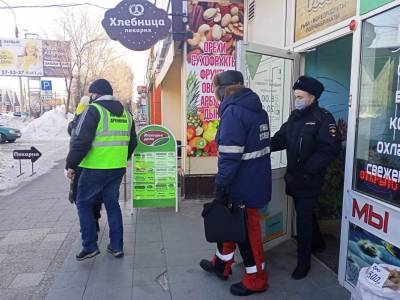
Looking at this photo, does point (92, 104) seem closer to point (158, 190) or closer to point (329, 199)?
point (158, 190)

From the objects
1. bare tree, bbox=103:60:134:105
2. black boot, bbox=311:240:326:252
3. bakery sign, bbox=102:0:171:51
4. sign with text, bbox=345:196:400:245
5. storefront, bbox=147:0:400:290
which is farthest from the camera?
bare tree, bbox=103:60:134:105

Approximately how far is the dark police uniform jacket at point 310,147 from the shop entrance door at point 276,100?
53 centimetres

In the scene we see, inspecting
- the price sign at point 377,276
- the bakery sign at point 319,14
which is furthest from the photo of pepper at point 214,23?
the price sign at point 377,276

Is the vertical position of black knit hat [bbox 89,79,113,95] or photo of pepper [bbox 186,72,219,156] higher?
black knit hat [bbox 89,79,113,95]

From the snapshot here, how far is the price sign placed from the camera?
2137 millimetres

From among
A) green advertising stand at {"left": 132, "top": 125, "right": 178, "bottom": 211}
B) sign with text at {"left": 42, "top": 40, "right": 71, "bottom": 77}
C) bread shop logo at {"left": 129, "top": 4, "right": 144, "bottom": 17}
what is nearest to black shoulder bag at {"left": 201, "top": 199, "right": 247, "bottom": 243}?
green advertising stand at {"left": 132, "top": 125, "right": 178, "bottom": 211}

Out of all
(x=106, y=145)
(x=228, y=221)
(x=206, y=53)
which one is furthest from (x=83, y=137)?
(x=206, y=53)

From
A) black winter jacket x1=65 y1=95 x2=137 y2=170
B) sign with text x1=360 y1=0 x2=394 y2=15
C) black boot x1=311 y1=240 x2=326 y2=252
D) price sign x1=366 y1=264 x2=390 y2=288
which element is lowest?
black boot x1=311 y1=240 x2=326 y2=252

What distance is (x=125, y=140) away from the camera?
3.79 metres

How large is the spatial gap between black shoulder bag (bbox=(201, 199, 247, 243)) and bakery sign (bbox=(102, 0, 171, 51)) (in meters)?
3.33

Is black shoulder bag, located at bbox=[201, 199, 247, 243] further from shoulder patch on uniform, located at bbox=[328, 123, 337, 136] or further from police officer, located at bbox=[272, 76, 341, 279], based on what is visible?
shoulder patch on uniform, located at bbox=[328, 123, 337, 136]

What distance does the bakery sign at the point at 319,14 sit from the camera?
3094 mm

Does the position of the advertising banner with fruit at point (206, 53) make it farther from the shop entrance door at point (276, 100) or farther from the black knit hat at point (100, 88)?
the black knit hat at point (100, 88)

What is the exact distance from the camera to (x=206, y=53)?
5965 millimetres
